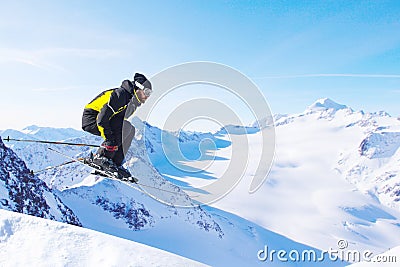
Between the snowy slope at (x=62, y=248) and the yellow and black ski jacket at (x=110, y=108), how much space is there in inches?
106

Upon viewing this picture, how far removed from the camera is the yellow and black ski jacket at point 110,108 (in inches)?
305

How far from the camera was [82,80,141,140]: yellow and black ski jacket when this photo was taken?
775 centimetres

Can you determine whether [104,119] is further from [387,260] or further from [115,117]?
[387,260]

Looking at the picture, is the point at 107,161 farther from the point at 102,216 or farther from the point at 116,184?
the point at 116,184

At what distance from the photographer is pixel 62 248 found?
21.0 feet

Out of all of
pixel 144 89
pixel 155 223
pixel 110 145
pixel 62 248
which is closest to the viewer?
pixel 62 248

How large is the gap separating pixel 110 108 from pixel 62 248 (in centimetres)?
345

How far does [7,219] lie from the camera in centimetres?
707

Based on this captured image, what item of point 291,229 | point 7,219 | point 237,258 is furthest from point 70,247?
point 291,229

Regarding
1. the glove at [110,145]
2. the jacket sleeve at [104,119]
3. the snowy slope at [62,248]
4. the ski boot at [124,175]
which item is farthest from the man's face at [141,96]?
the snowy slope at [62,248]

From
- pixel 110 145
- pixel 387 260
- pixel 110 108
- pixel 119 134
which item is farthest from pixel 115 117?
pixel 387 260

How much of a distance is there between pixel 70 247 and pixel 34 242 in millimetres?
807

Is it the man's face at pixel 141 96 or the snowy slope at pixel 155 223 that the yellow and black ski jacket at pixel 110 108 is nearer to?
the man's face at pixel 141 96

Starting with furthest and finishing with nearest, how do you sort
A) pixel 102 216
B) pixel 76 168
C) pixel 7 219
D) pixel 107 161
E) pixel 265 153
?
pixel 76 168
pixel 102 216
pixel 265 153
pixel 107 161
pixel 7 219
